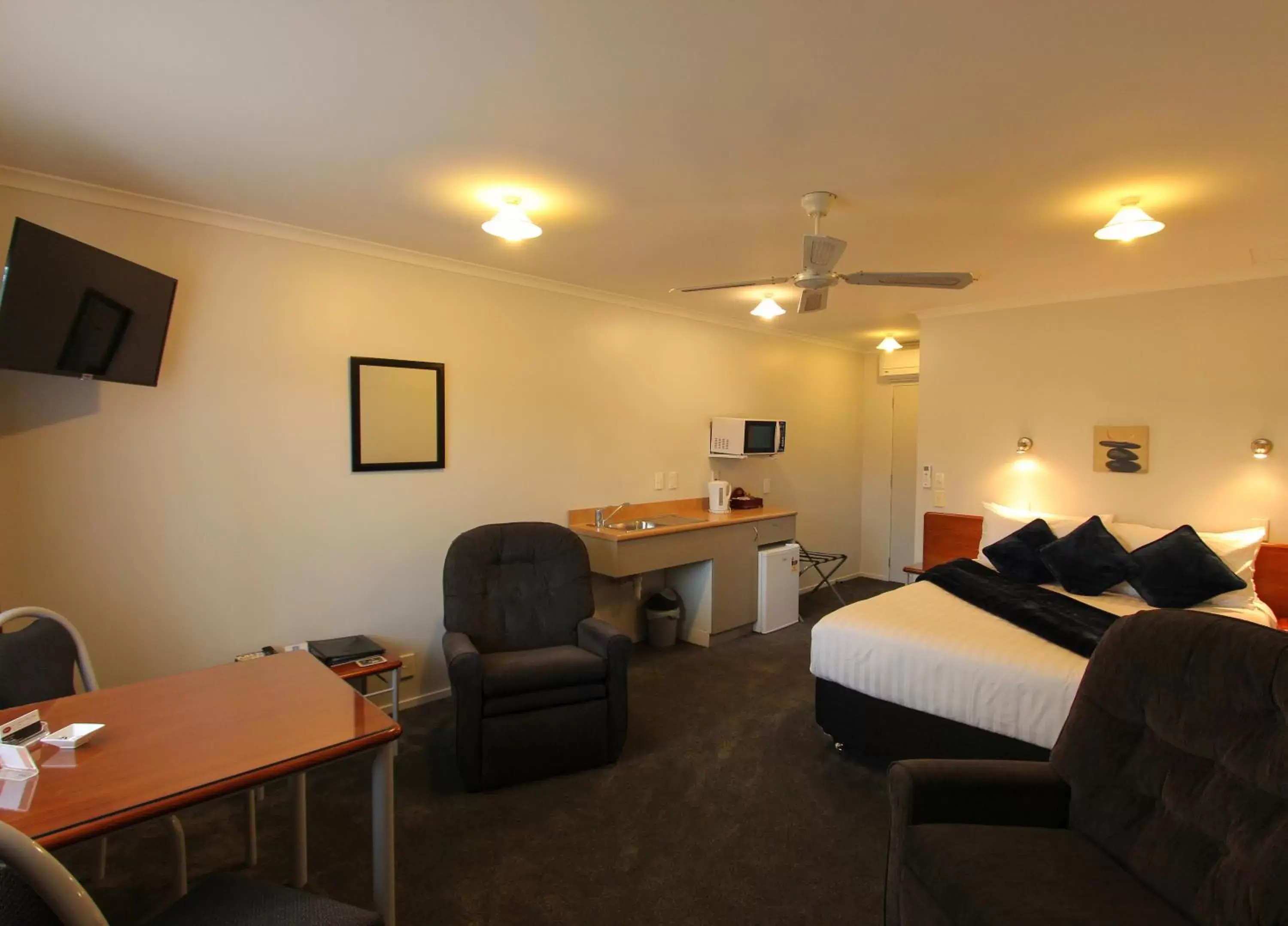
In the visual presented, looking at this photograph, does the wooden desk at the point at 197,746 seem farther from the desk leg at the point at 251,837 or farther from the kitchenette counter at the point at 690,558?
the kitchenette counter at the point at 690,558

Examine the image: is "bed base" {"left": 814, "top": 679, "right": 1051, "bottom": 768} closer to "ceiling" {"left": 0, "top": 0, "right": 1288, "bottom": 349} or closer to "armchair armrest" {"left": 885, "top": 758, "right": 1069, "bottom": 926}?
"armchair armrest" {"left": 885, "top": 758, "right": 1069, "bottom": 926}

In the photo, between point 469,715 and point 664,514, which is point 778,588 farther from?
point 469,715

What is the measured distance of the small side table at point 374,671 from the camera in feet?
9.80

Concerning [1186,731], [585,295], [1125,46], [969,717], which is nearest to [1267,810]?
[1186,731]

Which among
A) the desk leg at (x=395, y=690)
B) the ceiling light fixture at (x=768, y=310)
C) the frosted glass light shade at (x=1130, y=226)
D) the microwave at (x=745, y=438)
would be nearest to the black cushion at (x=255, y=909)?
the desk leg at (x=395, y=690)

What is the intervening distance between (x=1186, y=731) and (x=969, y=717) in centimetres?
107

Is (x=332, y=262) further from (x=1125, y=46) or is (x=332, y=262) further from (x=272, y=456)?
(x=1125, y=46)

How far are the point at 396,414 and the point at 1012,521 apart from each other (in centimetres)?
401

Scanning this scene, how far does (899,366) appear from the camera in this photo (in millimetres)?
6625

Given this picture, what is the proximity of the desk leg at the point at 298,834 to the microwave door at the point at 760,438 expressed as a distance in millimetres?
3808

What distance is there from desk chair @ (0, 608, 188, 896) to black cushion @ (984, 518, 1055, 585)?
4245 millimetres

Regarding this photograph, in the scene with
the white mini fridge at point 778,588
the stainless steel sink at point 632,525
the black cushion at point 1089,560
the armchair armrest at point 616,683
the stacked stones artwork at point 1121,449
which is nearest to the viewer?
the armchair armrest at point 616,683

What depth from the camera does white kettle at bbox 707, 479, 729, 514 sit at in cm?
529

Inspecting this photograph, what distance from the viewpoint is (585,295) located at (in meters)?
4.48
